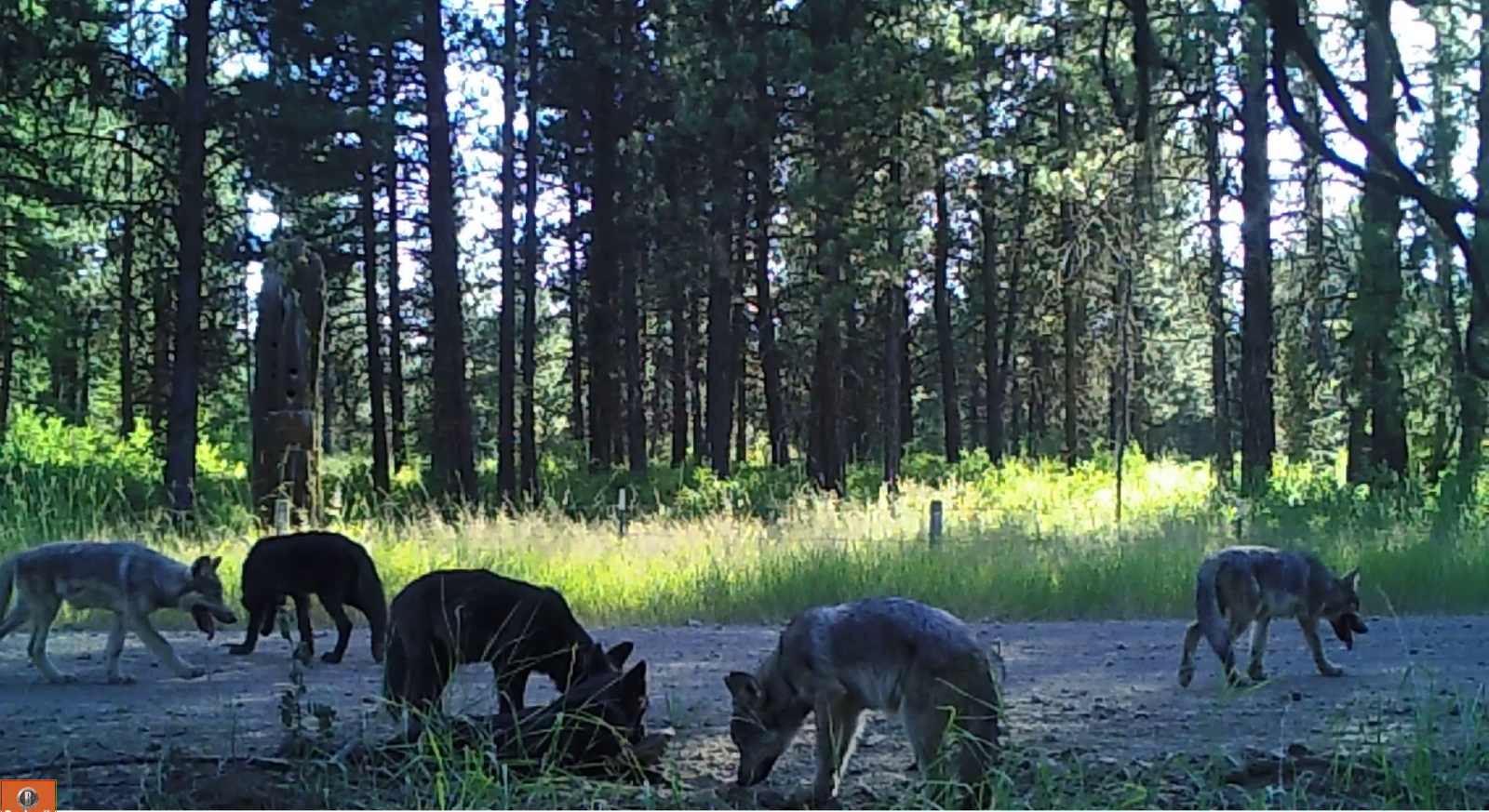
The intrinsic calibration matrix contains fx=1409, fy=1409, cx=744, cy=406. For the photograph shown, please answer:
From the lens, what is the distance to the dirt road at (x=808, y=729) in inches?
238

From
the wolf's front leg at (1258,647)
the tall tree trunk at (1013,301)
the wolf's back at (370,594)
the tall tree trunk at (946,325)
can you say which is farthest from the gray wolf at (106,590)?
the tall tree trunk at (946,325)

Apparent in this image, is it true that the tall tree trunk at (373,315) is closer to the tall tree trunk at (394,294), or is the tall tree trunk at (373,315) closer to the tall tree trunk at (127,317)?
the tall tree trunk at (394,294)

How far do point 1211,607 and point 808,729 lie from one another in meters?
Answer: 2.62

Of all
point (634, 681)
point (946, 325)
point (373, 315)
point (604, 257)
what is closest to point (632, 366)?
point (604, 257)

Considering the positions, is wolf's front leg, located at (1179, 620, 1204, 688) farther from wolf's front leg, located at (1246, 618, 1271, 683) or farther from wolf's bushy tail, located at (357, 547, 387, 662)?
wolf's bushy tail, located at (357, 547, 387, 662)

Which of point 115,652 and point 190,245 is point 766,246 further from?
point 115,652

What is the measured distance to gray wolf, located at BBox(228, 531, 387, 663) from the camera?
29.5 ft

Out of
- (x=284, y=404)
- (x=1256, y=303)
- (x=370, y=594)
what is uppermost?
(x=1256, y=303)

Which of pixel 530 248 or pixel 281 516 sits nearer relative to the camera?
pixel 281 516

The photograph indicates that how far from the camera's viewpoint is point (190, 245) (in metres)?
19.3

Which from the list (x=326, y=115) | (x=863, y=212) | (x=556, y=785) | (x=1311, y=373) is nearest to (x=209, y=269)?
(x=326, y=115)

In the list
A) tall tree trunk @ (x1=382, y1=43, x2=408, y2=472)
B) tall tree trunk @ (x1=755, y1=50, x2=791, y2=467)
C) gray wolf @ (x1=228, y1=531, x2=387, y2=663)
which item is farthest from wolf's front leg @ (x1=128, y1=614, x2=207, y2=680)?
tall tree trunk @ (x1=382, y1=43, x2=408, y2=472)

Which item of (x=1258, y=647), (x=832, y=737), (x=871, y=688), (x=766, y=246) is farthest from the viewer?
(x=766, y=246)

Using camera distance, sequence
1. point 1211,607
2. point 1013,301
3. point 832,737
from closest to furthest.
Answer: point 832,737 < point 1211,607 < point 1013,301
